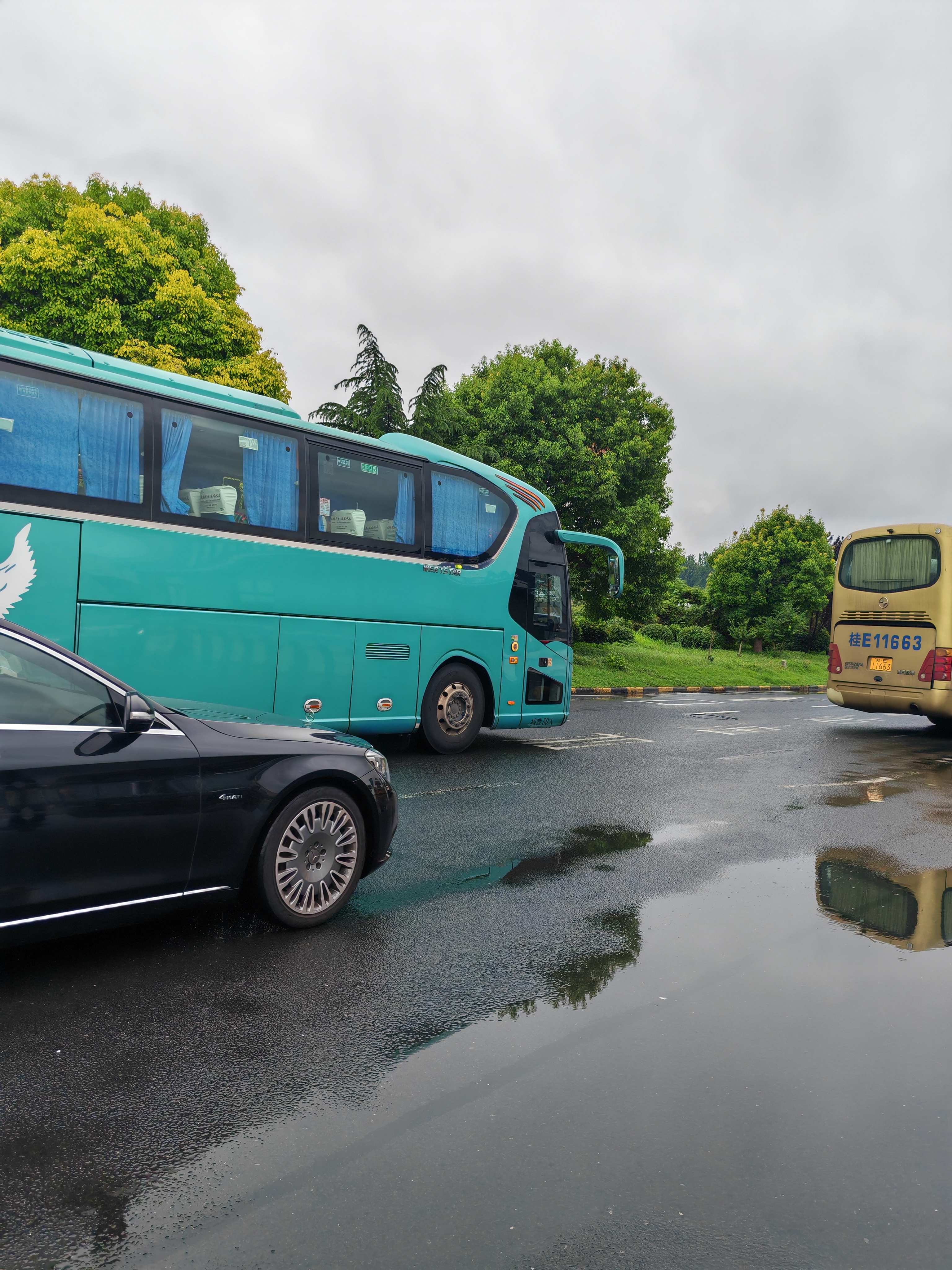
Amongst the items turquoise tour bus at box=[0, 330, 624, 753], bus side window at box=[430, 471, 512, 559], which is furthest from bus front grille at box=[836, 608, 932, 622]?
bus side window at box=[430, 471, 512, 559]

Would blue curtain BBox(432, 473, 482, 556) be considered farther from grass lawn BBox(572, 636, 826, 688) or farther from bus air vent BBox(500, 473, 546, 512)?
grass lawn BBox(572, 636, 826, 688)

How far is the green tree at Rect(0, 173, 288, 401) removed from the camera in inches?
901

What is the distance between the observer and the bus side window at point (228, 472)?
337 inches

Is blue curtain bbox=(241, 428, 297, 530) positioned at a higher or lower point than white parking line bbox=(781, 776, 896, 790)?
higher

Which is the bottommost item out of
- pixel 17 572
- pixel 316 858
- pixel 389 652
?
pixel 316 858

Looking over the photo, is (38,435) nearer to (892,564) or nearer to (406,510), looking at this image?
(406,510)

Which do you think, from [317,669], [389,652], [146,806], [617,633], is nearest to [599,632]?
[617,633]

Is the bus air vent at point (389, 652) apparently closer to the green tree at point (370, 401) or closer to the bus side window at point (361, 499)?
the bus side window at point (361, 499)

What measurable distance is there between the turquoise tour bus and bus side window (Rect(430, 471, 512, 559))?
26 millimetres

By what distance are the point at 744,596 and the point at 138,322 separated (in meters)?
32.3

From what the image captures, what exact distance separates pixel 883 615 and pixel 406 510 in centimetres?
934

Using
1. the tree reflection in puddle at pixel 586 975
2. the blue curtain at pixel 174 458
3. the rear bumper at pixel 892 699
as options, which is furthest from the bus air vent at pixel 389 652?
the rear bumper at pixel 892 699

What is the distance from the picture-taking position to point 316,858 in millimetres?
4730

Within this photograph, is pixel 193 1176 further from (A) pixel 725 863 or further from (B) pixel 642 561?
(B) pixel 642 561
